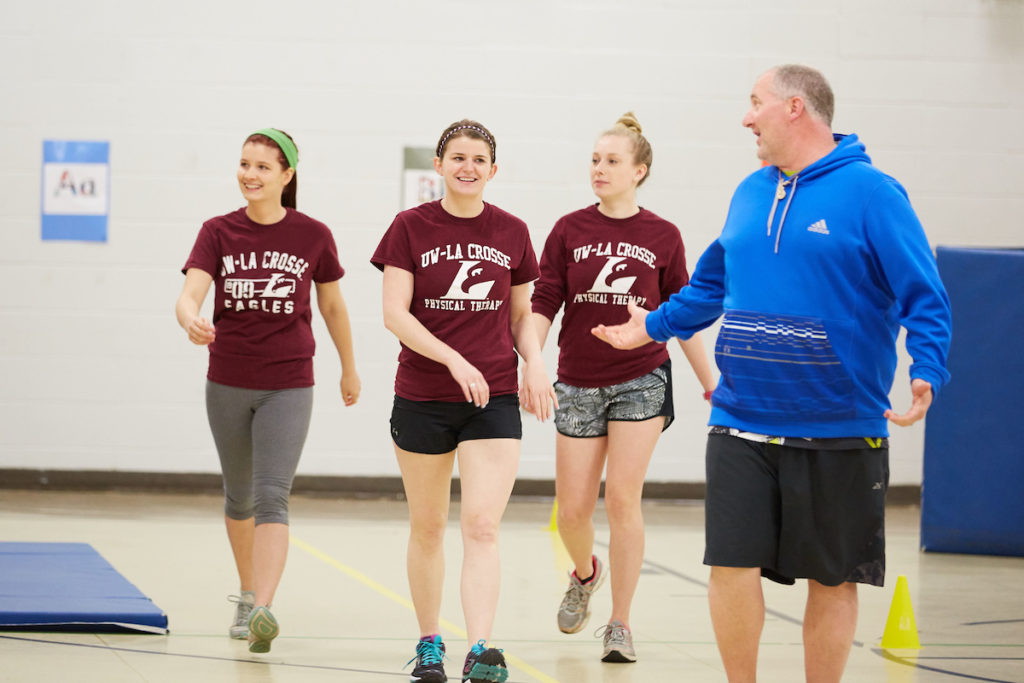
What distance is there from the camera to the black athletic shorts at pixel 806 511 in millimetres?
3000

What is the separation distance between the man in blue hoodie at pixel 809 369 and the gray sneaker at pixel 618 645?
4.27 feet

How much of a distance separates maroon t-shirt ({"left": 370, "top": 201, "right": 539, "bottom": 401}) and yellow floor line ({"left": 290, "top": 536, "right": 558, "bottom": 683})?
103 cm

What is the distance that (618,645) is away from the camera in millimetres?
4430

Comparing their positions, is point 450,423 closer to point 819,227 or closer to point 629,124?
point 819,227

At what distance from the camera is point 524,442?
9188mm

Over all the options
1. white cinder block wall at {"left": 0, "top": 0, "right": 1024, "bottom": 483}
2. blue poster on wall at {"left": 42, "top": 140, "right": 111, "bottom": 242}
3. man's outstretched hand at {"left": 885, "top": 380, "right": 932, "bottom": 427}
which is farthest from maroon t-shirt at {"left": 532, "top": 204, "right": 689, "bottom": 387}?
blue poster on wall at {"left": 42, "top": 140, "right": 111, "bottom": 242}

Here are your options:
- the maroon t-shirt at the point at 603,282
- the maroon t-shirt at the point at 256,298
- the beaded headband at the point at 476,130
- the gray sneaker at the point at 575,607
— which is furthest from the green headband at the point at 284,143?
the gray sneaker at the point at 575,607

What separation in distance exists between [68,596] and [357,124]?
483 cm

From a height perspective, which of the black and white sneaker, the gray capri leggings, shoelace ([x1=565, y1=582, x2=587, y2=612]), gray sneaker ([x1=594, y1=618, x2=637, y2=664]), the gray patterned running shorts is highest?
the gray patterned running shorts

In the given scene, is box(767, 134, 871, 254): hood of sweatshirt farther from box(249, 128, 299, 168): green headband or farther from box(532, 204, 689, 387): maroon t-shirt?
box(249, 128, 299, 168): green headband

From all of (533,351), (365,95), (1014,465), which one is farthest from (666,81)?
(533,351)

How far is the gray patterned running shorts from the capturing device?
454cm

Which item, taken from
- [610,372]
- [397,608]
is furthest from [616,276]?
[397,608]

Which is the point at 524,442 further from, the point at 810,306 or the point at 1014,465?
the point at 810,306
